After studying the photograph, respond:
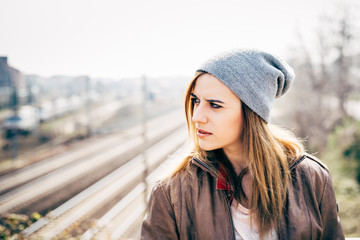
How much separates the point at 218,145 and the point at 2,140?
9454 mm

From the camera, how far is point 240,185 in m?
1.63

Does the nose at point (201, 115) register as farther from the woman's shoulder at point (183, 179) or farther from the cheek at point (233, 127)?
the woman's shoulder at point (183, 179)

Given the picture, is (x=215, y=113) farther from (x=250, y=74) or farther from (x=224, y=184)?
(x=224, y=184)

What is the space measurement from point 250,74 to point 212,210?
0.82 meters

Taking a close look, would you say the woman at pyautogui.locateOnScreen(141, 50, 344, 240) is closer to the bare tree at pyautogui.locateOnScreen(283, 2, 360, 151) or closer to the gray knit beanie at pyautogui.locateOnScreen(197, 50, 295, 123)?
the gray knit beanie at pyautogui.locateOnScreen(197, 50, 295, 123)

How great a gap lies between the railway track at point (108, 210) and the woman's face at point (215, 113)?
1.24 m

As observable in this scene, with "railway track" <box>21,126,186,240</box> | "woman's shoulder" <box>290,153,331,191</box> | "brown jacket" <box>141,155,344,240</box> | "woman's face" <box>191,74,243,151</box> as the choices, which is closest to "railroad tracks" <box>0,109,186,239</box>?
"railway track" <box>21,126,186,240</box>

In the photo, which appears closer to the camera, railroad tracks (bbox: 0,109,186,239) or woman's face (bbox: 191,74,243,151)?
woman's face (bbox: 191,74,243,151)

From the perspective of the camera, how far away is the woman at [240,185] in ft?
4.58

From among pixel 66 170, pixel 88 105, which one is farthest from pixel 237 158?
pixel 88 105

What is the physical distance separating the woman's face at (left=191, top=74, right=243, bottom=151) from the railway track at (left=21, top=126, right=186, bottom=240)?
124cm

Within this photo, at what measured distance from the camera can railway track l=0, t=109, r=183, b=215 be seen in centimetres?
470

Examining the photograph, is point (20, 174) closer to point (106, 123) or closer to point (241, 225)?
point (106, 123)

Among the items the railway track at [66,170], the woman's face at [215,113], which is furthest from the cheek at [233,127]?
the railway track at [66,170]
